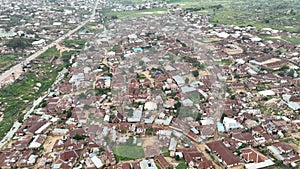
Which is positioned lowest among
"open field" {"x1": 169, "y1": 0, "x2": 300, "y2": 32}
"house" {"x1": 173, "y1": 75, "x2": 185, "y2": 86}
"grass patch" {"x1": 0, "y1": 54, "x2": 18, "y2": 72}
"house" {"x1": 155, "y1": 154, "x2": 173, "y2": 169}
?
"house" {"x1": 155, "y1": 154, "x2": 173, "y2": 169}

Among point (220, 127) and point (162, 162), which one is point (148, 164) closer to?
point (162, 162)

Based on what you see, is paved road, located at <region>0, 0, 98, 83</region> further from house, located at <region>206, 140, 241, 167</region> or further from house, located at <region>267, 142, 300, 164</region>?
house, located at <region>267, 142, 300, 164</region>

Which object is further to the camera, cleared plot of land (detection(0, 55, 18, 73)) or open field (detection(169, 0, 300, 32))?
open field (detection(169, 0, 300, 32))

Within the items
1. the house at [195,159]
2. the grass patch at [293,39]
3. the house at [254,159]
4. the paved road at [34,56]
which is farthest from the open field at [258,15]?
the house at [195,159]

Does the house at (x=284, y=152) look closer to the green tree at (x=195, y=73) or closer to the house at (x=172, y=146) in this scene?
the house at (x=172, y=146)

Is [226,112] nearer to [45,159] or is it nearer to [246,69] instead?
[246,69]

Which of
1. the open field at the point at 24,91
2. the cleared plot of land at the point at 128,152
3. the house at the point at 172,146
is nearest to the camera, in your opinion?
the cleared plot of land at the point at 128,152

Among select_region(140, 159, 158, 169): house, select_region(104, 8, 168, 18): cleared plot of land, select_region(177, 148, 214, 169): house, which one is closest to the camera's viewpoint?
select_region(140, 159, 158, 169): house

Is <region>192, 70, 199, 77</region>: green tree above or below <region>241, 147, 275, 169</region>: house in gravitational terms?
above

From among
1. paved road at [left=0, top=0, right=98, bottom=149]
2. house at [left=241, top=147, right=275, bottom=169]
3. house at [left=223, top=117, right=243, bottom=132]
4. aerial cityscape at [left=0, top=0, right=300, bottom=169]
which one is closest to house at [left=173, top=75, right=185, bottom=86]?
aerial cityscape at [left=0, top=0, right=300, bottom=169]
